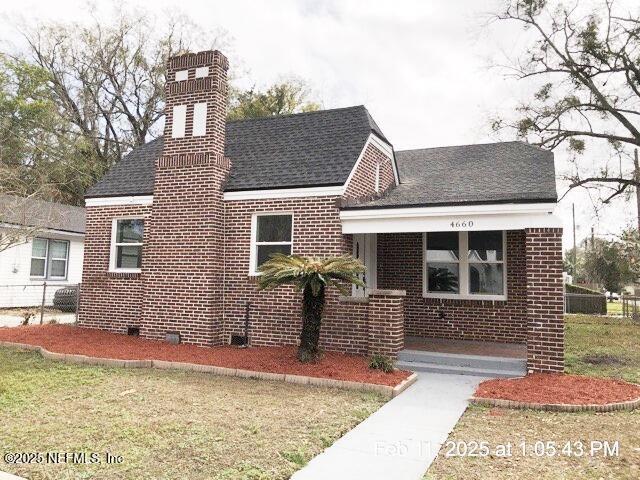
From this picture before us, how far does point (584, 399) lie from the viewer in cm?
648

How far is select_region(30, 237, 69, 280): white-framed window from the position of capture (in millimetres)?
18812

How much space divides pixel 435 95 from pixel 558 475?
15100mm

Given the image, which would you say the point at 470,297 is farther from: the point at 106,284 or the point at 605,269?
the point at 605,269

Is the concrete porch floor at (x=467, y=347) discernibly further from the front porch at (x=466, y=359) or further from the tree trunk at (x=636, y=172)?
the tree trunk at (x=636, y=172)

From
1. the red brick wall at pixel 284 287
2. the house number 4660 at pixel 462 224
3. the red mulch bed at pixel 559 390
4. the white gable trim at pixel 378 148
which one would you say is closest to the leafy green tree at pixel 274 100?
the white gable trim at pixel 378 148

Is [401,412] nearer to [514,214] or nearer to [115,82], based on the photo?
[514,214]

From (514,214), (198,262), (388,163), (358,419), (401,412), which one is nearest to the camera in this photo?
(358,419)

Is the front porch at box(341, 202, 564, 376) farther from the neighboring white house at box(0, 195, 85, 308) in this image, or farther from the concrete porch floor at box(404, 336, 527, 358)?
the neighboring white house at box(0, 195, 85, 308)

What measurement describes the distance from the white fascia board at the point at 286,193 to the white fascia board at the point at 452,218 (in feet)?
1.74

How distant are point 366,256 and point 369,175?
2.02m

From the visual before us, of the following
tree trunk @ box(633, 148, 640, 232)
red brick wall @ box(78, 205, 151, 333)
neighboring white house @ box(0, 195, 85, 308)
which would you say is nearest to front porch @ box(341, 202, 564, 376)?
red brick wall @ box(78, 205, 151, 333)

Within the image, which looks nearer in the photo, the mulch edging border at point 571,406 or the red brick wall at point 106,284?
the mulch edging border at point 571,406

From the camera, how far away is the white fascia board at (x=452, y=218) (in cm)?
842

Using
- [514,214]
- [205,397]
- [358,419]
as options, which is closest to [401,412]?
[358,419]
